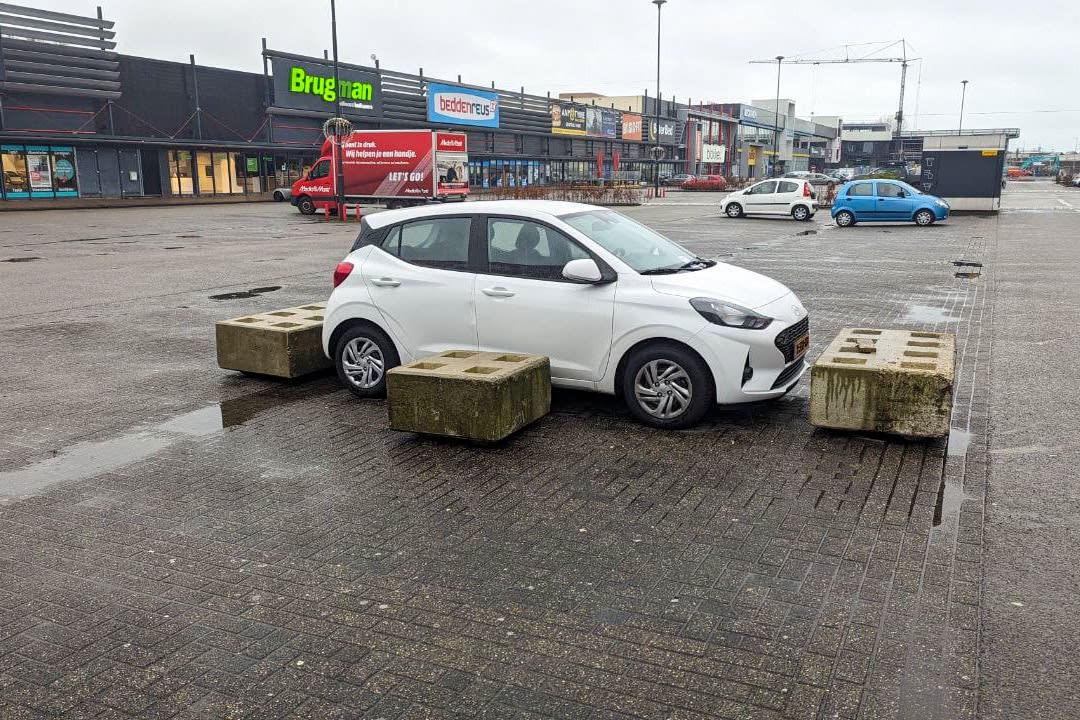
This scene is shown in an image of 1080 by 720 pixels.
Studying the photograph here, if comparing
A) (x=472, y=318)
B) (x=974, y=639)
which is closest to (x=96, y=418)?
(x=472, y=318)

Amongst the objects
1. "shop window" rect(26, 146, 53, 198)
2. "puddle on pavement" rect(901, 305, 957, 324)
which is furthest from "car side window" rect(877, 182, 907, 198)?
"shop window" rect(26, 146, 53, 198)

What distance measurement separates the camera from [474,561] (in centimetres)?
456

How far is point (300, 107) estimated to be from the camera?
49156 millimetres

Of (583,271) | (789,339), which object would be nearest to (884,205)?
(789,339)

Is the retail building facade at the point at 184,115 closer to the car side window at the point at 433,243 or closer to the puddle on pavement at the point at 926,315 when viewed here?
the puddle on pavement at the point at 926,315

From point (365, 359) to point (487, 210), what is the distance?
1.72m

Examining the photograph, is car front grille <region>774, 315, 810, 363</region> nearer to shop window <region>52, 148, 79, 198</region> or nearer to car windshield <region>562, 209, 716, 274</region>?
car windshield <region>562, 209, 716, 274</region>

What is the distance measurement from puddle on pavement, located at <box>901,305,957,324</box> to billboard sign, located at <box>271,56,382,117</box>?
42.1m

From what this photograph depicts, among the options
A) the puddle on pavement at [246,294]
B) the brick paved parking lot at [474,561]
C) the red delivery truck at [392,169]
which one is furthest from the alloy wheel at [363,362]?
the red delivery truck at [392,169]

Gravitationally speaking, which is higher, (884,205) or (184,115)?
(184,115)

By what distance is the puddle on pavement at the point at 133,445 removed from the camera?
586 centimetres

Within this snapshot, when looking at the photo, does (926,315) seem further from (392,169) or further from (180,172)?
(180,172)

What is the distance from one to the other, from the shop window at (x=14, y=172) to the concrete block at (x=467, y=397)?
38.9 m

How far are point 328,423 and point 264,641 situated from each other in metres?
3.45
